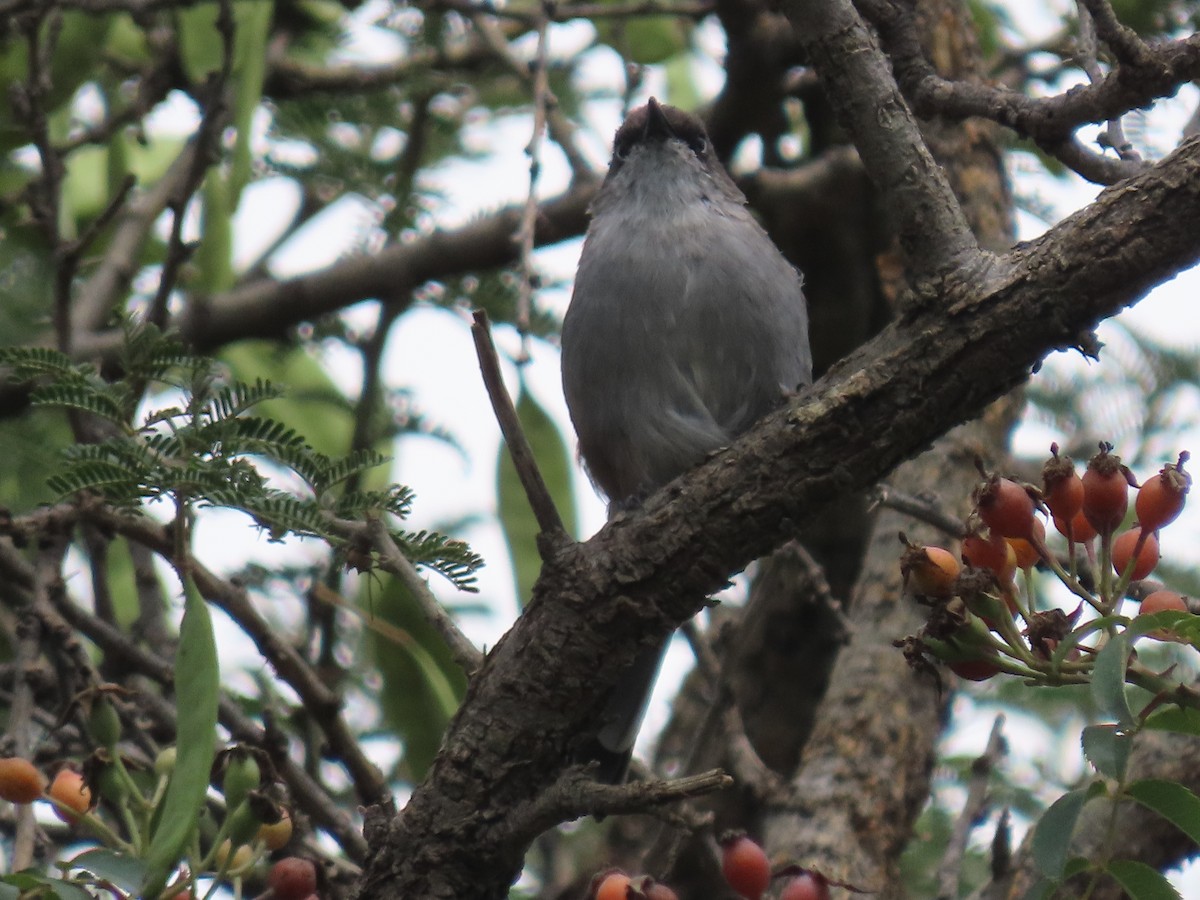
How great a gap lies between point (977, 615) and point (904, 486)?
9.17ft

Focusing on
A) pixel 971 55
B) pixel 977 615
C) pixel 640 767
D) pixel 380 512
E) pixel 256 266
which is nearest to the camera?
pixel 977 615

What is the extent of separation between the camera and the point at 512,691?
2859 mm

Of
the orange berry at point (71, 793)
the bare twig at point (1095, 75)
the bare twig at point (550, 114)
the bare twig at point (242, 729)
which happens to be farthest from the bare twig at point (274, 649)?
the bare twig at point (1095, 75)

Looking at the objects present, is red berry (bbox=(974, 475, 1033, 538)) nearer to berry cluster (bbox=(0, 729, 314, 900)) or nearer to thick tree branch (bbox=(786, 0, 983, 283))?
thick tree branch (bbox=(786, 0, 983, 283))

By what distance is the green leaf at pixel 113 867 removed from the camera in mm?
2391

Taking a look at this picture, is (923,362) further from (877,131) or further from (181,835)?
(181,835)

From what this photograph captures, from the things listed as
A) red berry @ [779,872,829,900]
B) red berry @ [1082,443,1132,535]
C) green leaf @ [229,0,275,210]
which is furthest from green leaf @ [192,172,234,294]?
red berry @ [1082,443,1132,535]

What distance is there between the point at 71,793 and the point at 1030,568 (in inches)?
71.7

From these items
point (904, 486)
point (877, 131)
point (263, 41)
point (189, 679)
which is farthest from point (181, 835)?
point (904, 486)

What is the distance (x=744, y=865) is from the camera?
2631 mm

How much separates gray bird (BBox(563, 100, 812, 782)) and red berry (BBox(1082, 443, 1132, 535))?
167 centimetres

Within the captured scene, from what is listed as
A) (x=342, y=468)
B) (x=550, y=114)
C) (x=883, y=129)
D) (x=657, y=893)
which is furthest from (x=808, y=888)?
(x=550, y=114)

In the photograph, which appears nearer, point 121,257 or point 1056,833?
point 1056,833

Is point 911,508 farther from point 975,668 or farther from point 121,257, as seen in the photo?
point 121,257
